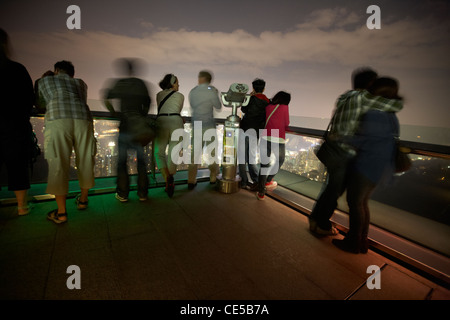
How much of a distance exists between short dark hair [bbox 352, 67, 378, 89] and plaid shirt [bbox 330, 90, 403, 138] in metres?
0.12

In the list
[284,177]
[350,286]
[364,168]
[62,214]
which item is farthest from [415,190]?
[62,214]

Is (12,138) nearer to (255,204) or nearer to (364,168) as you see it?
(255,204)

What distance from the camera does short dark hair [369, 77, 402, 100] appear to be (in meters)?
1.71

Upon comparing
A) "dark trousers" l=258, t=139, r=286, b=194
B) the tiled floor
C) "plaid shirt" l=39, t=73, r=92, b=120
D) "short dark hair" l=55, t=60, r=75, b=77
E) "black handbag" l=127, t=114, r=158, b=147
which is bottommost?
the tiled floor

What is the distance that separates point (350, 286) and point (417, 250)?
1.15 m

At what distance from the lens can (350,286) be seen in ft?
5.35

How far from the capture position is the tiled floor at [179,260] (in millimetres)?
1468

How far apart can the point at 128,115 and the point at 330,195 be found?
9.71 feet

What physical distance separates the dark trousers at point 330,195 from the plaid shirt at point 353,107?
40 centimetres

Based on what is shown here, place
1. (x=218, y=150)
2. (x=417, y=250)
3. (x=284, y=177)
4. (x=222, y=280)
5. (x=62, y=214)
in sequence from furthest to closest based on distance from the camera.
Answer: (x=284, y=177) < (x=218, y=150) < (x=62, y=214) < (x=417, y=250) < (x=222, y=280)

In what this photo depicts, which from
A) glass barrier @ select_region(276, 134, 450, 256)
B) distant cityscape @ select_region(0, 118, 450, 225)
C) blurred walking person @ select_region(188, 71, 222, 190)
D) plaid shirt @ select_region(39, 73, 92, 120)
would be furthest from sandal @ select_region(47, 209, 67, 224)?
glass barrier @ select_region(276, 134, 450, 256)

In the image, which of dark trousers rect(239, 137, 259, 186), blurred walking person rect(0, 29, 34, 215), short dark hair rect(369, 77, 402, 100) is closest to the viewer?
short dark hair rect(369, 77, 402, 100)

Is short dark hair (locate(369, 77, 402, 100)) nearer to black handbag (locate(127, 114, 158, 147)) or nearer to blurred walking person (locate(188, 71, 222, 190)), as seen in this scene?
blurred walking person (locate(188, 71, 222, 190))

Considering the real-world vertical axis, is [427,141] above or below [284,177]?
above
